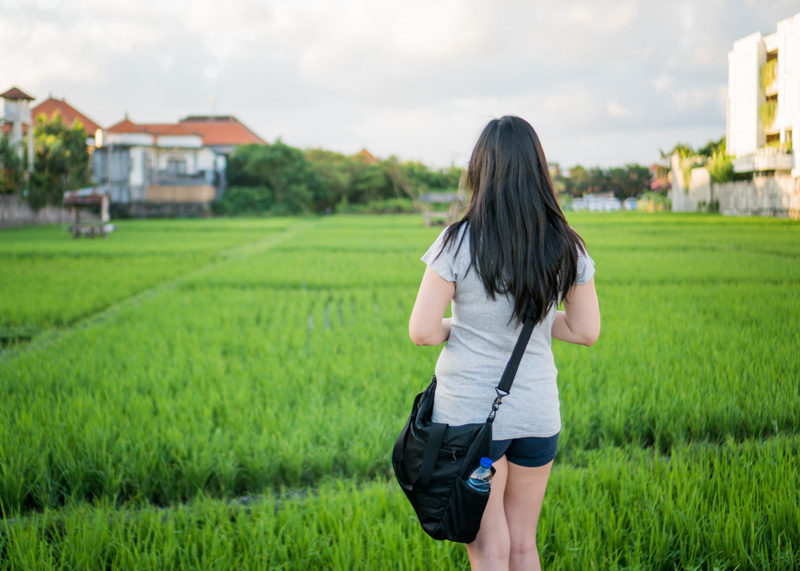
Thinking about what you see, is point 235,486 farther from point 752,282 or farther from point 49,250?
point 49,250

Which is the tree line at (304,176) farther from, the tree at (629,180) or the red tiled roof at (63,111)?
the red tiled roof at (63,111)

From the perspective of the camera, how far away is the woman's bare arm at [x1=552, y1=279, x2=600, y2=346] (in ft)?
5.39

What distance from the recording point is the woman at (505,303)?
1523 millimetres

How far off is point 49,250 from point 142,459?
15187mm

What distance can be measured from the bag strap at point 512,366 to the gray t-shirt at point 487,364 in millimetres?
34

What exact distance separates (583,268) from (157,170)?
148 feet

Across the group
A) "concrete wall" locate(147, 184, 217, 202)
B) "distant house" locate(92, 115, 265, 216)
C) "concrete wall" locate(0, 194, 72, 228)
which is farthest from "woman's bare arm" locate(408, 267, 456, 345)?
"concrete wall" locate(147, 184, 217, 202)

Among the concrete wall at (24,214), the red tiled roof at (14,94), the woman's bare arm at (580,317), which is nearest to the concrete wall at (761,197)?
the woman's bare arm at (580,317)

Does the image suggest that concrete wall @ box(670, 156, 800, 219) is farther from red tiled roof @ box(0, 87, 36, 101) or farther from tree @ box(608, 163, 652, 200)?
red tiled roof @ box(0, 87, 36, 101)

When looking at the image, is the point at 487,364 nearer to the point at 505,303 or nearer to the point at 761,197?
the point at 505,303

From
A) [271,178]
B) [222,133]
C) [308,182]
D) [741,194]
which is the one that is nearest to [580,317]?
[741,194]

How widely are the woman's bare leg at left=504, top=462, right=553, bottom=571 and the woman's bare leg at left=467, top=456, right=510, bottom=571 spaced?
0.04 m

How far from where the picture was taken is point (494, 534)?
1623 millimetres

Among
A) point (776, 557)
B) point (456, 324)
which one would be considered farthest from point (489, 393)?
point (776, 557)
